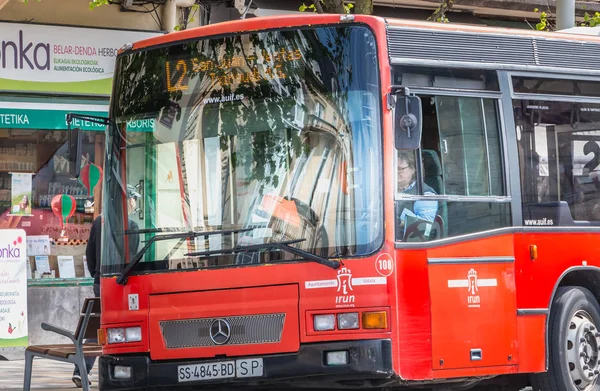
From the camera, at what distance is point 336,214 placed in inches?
362

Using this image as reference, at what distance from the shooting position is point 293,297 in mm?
9258

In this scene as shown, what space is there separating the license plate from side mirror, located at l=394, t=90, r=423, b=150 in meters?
1.79

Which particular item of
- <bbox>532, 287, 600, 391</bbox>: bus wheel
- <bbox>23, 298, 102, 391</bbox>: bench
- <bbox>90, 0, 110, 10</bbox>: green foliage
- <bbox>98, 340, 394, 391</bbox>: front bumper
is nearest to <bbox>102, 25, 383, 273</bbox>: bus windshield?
<bbox>98, 340, 394, 391</bbox>: front bumper

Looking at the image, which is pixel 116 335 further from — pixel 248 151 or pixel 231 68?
pixel 231 68

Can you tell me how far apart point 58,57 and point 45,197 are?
1.85 meters

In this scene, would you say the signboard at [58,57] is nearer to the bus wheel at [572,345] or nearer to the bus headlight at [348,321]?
the bus wheel at [572,345]

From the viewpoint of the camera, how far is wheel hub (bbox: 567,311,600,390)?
10453mm

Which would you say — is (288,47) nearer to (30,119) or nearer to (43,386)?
(43,386)

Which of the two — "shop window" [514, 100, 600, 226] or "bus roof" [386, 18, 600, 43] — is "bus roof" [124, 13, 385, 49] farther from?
"shop window" [514, 100, 600, 226]

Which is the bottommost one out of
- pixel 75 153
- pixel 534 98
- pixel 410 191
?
pixel 410 191

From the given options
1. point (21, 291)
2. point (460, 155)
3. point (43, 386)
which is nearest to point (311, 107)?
point (460, 155)

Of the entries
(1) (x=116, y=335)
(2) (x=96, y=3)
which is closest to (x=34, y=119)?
(2) (x=96, y=3)

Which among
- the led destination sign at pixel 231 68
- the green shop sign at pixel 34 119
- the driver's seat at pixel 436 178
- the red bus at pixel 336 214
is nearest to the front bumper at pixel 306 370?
the red bus at pixel 336 214

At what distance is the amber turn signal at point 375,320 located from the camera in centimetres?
905
